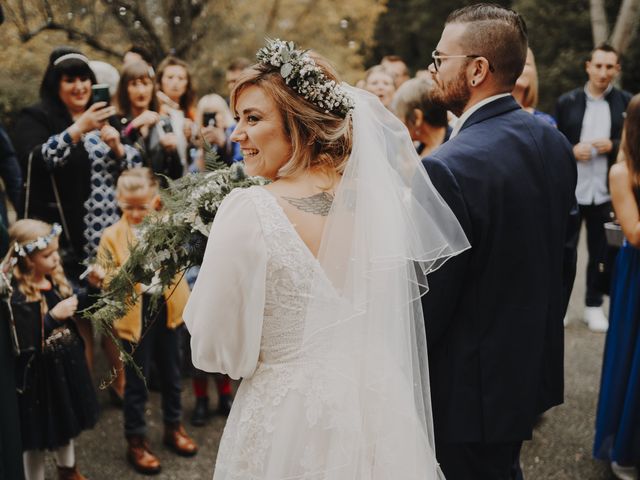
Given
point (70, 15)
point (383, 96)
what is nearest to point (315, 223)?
point (383, 96)

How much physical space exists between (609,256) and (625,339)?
62 centimetres

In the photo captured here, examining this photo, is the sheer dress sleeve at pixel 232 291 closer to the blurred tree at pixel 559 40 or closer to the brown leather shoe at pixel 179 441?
the brown leather shoe at pixel 179 441

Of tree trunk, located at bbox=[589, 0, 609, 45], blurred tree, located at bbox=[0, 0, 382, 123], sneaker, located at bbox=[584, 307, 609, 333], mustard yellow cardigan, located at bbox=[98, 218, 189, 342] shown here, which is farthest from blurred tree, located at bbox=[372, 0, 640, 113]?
mustard yellow cardigan, located at bbox=[98, 218, 189, 342]

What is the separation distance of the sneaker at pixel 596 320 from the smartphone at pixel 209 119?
4173 millimetres

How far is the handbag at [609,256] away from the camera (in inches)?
170

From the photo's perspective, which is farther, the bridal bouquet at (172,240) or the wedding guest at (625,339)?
the wedding guest at (625,339)

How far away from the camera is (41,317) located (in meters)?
3.69

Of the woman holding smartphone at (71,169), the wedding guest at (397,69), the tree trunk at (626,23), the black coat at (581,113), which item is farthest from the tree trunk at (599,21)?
the woman holding smartphone at (71,169)

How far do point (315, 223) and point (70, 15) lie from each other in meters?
11.1

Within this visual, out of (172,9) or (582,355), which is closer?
(582,355)

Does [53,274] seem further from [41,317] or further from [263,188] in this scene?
[263,188]

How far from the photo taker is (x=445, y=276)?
2316mm

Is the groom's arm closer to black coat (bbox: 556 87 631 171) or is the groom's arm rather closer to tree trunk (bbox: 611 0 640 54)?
black coat (bbox: 556 87 631 171)

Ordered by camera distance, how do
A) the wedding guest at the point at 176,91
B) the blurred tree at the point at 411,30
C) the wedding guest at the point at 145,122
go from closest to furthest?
the wedding guest at the point at 145,122 < the wedding guest at the point at 176,91 < the blurred tree at the point at 411,30
